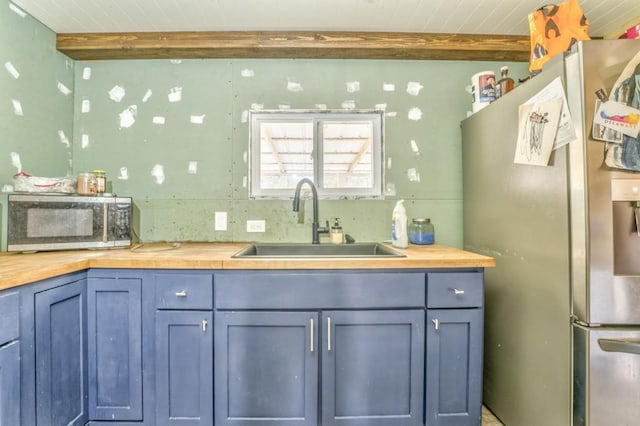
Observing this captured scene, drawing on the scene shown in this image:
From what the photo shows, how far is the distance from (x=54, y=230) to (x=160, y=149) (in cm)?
77

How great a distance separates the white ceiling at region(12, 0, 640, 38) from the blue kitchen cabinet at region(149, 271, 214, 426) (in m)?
1.47

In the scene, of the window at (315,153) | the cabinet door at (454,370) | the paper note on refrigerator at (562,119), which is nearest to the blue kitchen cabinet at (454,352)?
the cabinet door at (454,370)

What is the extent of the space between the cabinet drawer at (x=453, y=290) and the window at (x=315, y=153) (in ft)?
2.73

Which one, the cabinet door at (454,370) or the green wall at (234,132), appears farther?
the green wall at (234,132)

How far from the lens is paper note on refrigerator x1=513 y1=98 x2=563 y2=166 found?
46.6 inches

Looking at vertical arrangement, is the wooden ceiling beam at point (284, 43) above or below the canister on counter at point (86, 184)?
above

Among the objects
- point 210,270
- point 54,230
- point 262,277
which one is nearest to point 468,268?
point 262,277

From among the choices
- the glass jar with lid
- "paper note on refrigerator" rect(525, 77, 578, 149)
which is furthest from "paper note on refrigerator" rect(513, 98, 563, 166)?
the glass jar with lid

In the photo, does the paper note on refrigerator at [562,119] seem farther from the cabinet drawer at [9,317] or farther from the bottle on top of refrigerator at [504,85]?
the cabinet drawer at [9,317]

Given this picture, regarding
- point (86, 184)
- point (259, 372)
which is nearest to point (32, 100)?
point (86, 184)

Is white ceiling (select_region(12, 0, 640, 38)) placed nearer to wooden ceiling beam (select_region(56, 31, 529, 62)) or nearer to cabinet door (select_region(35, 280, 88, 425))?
wooden ceiling beam (select_region(56, 31, 529, 62))

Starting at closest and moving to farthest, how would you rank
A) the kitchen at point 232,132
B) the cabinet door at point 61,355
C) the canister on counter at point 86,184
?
the cabinet door at point 61,355
the canister on counter at point 86,184
the kitchen at point 232,132

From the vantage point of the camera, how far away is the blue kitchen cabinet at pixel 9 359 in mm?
1027

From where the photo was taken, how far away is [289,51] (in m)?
1.96
